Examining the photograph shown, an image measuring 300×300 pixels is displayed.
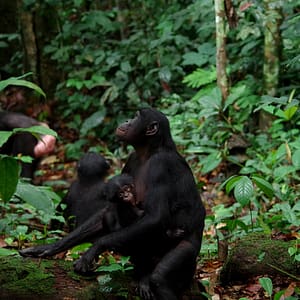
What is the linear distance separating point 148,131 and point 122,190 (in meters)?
0.44

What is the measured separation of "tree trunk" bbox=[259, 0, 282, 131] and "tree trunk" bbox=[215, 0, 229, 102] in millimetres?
535

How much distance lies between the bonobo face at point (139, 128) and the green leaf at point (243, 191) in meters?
0.71

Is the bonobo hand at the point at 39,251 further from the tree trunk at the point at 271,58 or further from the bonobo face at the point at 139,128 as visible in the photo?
the tree trunk at the point at 271,58

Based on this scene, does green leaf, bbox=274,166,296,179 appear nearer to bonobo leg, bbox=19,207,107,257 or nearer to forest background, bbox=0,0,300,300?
forest background, bbox=0,0,300,300

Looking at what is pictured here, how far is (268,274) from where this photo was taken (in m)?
4.41

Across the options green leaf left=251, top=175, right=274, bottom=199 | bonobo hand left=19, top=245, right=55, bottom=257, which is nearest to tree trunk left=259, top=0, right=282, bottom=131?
green leaf left=251, top=175, right=274, bottom=199

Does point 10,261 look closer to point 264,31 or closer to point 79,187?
point 79,187

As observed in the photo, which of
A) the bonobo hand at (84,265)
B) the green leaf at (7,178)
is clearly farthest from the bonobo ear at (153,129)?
the green leaf at (7,178)

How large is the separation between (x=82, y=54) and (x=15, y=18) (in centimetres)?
275

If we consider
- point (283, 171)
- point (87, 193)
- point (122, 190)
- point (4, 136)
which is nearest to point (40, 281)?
point (122, 190)

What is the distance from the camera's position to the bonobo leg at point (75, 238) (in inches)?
161

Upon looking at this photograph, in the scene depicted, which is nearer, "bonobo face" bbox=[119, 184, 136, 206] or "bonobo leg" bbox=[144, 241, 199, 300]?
"bonobo leg" bbox=[144, 241, 199, 300]

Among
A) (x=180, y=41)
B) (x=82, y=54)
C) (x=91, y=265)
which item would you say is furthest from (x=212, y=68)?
(x=91, y=265)

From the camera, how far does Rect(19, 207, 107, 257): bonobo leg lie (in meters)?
4.09
